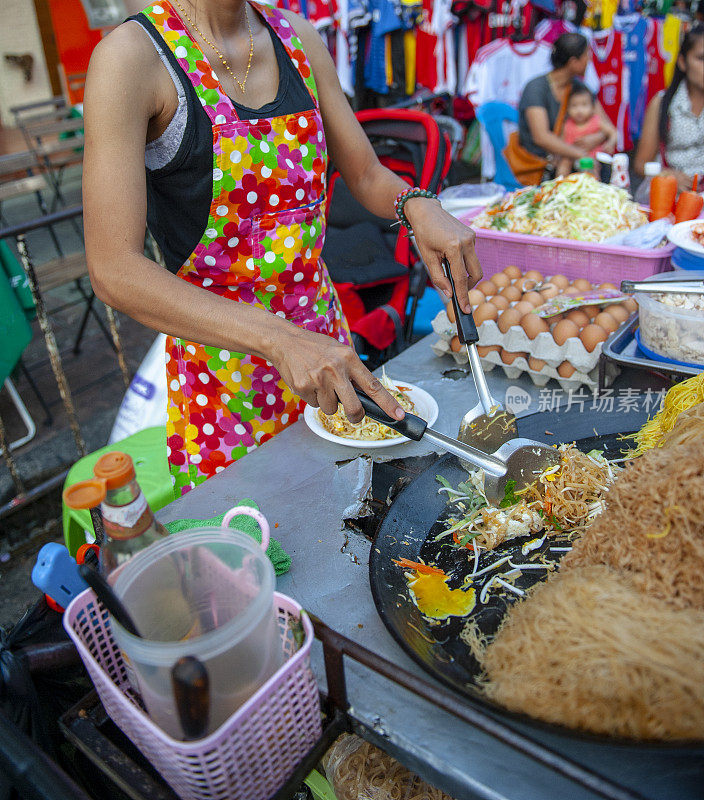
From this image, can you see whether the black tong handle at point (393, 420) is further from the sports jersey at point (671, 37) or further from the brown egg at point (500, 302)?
the sports jersey at point (671, 37)

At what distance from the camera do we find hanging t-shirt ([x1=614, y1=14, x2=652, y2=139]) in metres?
9.44

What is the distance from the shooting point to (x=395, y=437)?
2.06 metres

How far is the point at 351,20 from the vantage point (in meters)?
8.88

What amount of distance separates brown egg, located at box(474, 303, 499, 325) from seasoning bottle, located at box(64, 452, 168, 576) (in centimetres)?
165

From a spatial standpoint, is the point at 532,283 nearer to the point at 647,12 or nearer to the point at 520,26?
the point at 520,26

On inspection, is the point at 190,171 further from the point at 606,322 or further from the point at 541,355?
the point at 606,322

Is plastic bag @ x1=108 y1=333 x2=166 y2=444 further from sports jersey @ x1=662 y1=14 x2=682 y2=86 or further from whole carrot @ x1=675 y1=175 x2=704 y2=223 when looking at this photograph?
sports jersey @ x1=662 y1=14 x2=682 y2=86

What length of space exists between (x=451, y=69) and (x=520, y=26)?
1.20 m

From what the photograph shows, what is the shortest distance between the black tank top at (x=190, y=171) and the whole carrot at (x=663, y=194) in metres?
1.80

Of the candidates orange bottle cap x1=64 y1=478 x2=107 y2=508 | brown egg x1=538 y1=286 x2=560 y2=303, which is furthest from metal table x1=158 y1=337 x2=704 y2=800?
orange bottle cap x1=64 y1=478 x2=107 y2=508

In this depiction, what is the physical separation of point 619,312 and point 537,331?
1.09ft

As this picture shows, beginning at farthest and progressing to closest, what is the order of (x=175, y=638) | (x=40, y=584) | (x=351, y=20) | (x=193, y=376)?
1. (x=351, y=20)
2. (x=193, y=376)
3. (x=40, y=584)
4. (x=175, y=638)

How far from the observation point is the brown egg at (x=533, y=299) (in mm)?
2525

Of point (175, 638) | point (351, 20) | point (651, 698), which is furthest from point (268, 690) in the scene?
point (351, 20)
